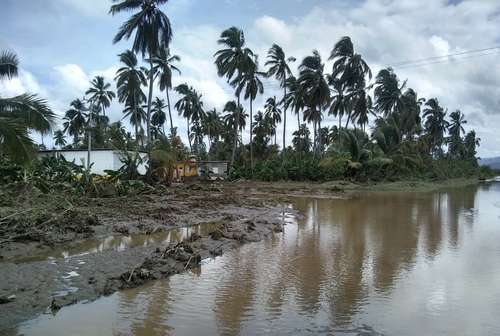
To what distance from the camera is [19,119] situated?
780 cm

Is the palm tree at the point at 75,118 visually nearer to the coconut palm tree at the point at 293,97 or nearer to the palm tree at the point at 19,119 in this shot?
the coconut palm tree at the point at 293,97

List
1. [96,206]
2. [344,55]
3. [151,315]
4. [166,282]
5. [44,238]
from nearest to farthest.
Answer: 1. [151,315]
2. [166,282]
3. [44,238]
4. [96,206]
5. [344,55]

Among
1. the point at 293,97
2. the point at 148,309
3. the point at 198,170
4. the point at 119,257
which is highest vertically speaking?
the point at 293,97

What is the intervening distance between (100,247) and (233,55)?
33.5 meters

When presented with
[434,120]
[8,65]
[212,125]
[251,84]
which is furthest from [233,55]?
[434,120]

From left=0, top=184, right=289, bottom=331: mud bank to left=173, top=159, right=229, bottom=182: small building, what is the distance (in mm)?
14090

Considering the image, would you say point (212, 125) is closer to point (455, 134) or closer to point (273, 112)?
point (273, 112)

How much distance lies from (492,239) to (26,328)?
1266 cm

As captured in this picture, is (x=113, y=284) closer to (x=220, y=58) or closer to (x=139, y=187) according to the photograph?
(x=139, y=187)

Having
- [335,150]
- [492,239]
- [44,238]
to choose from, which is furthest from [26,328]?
[335,150]

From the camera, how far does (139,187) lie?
72.0 feet

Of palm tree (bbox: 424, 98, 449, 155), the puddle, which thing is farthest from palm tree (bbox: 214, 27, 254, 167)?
palm tree (bbox: 424, 98, 449, 155)

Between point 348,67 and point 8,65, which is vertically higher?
point 348,67

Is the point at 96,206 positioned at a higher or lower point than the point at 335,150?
lower
